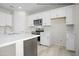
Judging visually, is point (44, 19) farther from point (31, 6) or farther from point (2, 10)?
point (2, 10)

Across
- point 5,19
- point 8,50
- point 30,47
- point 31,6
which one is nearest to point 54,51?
point 30,47

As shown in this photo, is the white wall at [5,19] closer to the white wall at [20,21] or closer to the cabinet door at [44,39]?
the white wall at [20,21]

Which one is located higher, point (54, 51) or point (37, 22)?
point (37, 22)

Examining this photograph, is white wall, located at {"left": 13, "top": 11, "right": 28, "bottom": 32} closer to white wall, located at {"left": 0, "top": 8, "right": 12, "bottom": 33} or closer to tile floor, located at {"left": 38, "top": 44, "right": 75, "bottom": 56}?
white wall, located at {"left": 0, "top": 8, "right": 12, "bottom": 33}

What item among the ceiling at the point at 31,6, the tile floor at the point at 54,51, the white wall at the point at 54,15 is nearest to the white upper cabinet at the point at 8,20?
the ceiling at the point at 31,6

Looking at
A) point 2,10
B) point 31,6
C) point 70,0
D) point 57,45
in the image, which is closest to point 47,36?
point 57,45

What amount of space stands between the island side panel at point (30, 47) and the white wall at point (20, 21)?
227 millimetres

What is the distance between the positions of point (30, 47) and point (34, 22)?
0.44m

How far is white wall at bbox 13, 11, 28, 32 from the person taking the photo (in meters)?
1.42

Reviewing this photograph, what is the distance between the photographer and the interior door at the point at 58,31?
1.42 metres

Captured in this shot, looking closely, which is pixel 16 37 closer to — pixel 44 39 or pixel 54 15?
pixel 44 39

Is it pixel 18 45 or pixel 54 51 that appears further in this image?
pixel 54 51

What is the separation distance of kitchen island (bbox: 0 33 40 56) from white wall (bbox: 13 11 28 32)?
0.11 meters

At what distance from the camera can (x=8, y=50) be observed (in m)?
1.21
